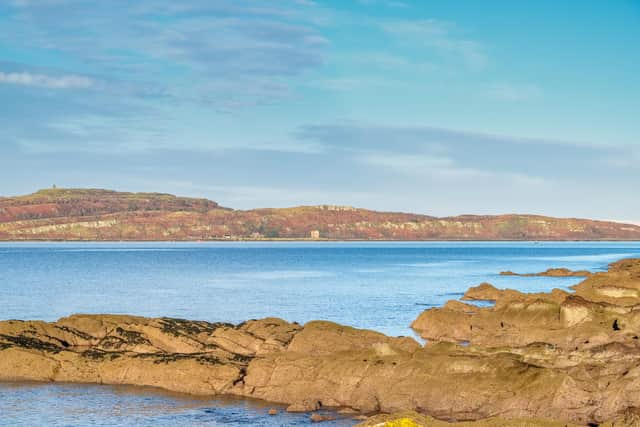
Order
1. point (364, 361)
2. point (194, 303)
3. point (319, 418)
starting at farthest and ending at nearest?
point (194, 303)
point (364, 361)
point (319, 418)

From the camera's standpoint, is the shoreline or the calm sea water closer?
the shoreline

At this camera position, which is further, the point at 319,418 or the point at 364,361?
the point at 364,361

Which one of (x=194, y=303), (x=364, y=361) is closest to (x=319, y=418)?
(x=364, y=361)

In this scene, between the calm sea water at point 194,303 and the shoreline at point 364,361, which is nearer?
the shoreline at point 364,361

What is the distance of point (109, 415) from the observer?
30188 millimetres

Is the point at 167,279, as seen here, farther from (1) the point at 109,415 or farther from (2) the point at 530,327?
(1) the point at 109,415

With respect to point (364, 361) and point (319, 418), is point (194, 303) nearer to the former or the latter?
point (364, 361)

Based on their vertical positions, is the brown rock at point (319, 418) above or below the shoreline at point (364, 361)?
below

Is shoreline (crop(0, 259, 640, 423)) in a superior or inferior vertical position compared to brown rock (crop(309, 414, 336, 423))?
superior

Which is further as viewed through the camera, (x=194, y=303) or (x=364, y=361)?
(x=194, y=303)

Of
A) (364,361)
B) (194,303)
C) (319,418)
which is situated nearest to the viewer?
(319,418)

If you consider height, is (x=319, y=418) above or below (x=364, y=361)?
below

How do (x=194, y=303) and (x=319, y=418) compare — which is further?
(x=194, y=303)

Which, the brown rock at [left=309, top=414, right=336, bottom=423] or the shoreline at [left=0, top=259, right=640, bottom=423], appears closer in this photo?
the shoreline at [left=0, top=259, right=640, bottom=423]
